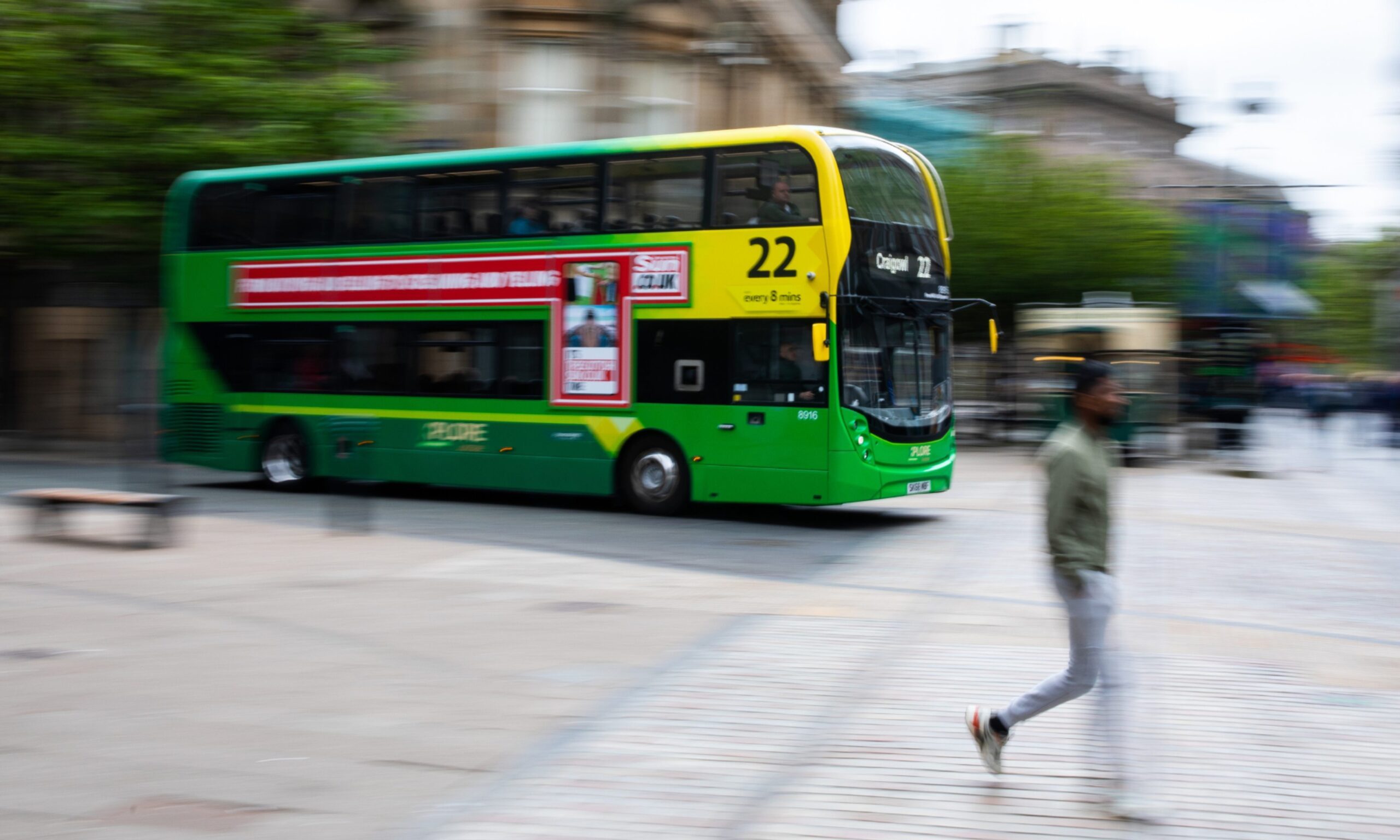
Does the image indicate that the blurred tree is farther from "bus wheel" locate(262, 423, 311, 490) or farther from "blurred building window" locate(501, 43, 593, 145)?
"bus wheel" locate(262, 423, 311, 490)

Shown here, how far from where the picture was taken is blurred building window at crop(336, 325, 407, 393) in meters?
16.2

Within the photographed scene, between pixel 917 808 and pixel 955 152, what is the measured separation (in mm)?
31343

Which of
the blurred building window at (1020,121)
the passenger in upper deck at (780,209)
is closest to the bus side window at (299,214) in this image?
the passenger in upper deck at (780,209)

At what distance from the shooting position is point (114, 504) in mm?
11250

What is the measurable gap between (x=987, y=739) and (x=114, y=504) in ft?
27.9

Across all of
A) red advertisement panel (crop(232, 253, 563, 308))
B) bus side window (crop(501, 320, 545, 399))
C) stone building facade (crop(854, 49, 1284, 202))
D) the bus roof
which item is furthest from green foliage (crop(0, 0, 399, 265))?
stone building facade (crop(854, 49, 1284, 202))

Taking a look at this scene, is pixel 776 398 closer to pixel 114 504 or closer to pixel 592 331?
pixel 592 331

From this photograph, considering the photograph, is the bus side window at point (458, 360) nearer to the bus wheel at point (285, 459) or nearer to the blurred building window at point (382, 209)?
the blurred building window at point (382, 209)

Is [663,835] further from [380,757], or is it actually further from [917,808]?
[380,757]

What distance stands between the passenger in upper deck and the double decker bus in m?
0.02

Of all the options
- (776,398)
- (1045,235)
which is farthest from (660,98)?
(776,398)

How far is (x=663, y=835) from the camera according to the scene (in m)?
4.59

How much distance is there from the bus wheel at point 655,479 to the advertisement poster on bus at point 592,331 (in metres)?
0.74

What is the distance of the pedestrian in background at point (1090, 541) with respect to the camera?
187 inches
